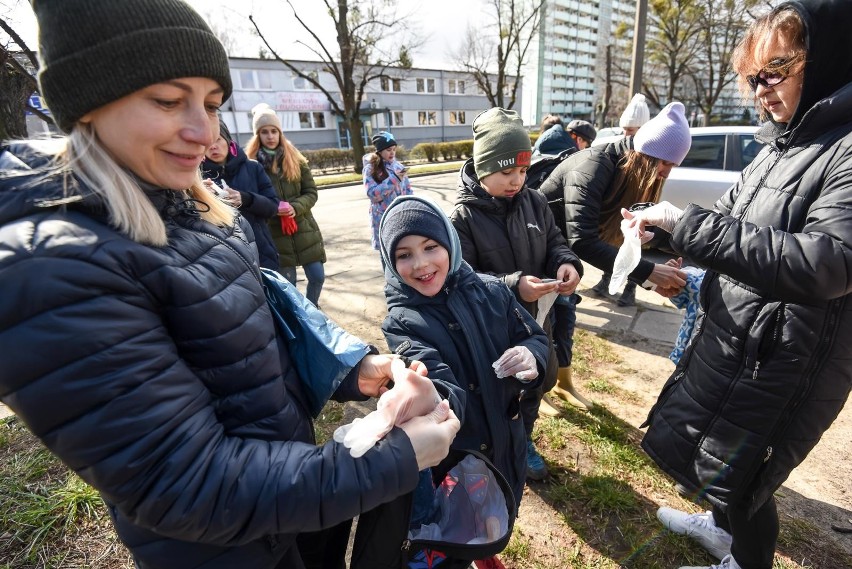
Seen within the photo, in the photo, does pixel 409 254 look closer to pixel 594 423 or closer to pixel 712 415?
pixel 712 415

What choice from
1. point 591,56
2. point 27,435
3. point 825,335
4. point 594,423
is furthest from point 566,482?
point 591,56

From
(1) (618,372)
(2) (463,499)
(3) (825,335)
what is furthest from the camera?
(1) (618,372)

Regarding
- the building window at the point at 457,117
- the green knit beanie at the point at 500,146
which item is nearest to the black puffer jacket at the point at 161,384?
the green knit beanie at the point at 500,146

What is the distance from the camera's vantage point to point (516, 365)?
1591mm

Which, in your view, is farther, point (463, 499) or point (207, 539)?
point (463, 499)

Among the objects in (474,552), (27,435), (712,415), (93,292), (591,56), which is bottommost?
(27,435)

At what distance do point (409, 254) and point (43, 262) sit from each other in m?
1.19

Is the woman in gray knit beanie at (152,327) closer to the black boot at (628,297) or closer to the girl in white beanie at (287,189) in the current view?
the girl in white beanie at (287,189)

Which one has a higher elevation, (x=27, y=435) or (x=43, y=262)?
(x=43, y=262)

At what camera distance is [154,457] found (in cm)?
71

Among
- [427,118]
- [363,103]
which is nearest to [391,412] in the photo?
[363,103]

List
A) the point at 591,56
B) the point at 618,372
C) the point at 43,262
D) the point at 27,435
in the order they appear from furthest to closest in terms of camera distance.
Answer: the point at 591,56, the point at 618,372, the point at 27,435, the point at 43,262

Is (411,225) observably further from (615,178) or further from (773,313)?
(615,178)

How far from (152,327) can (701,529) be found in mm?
2433
